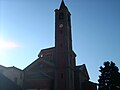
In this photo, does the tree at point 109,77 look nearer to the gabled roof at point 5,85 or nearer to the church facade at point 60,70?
the church facade at point 60,70

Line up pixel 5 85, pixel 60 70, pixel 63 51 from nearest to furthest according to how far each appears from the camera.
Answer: pixel 5 85
pixel 60 70
pixel 63 51

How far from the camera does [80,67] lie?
3841 cm

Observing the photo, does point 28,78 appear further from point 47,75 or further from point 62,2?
point 62,2

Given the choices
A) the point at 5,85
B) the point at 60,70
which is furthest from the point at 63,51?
the point at 5,85

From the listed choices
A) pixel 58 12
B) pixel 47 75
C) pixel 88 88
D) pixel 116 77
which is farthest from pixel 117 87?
pixel 58 12

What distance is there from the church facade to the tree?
417 centimetres

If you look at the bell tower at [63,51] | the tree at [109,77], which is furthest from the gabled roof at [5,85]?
the tree at [109,77]

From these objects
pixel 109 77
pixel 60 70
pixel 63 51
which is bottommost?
pixel 109 77

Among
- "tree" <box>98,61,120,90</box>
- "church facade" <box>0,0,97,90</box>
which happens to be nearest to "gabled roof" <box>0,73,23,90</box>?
"church facade" <box>0,0,97,90</box>

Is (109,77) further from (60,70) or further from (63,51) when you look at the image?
(63,51)

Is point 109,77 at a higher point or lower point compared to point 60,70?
lower

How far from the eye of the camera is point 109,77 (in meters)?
33.7

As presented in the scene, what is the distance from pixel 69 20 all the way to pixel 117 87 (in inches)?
569

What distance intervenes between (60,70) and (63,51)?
123 inches
